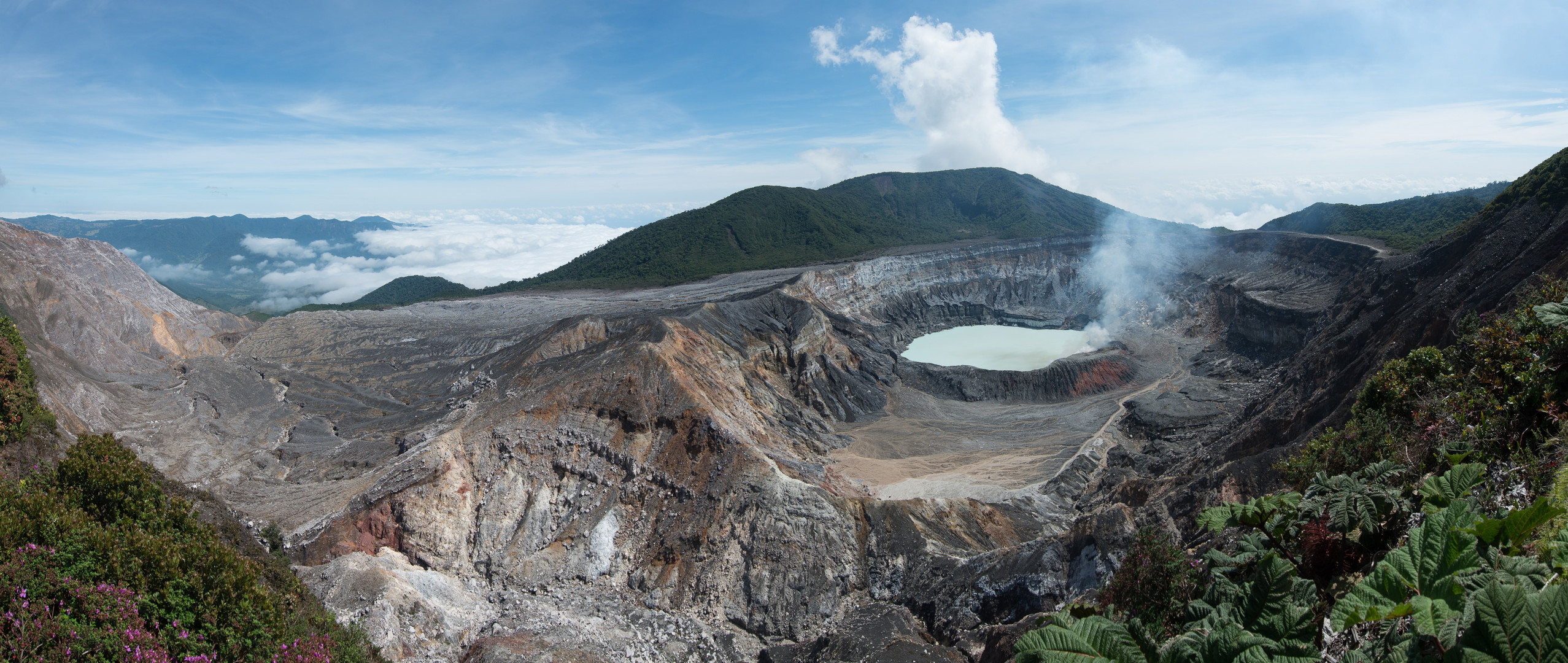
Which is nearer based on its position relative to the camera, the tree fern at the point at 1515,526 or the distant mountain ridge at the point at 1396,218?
the tree fern at the point at 1515,526

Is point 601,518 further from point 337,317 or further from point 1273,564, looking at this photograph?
point 337,317

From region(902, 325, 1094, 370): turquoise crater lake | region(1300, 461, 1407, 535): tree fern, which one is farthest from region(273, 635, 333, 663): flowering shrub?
region(902, 325, 1094, 370): turquoise crater lake

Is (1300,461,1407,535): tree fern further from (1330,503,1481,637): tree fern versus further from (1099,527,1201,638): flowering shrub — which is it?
(1099,527,1201,638): flowering shrub

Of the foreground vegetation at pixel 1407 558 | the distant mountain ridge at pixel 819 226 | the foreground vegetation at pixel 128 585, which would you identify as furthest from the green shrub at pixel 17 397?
the distant mountain ridge at pixel 819 226

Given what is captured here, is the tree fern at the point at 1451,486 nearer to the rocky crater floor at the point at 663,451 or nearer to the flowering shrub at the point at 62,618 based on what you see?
the rocky crater floor at the point at 663,451

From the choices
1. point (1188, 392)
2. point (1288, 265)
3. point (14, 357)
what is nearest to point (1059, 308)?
point (1288, 265)

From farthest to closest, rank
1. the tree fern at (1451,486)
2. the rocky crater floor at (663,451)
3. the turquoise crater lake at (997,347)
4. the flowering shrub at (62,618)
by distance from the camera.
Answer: the turquoise crater lake at (997,347), the rocky crater floor at (663,451), the flowering shrub at (62,618), the tree fern at (1451,486)
